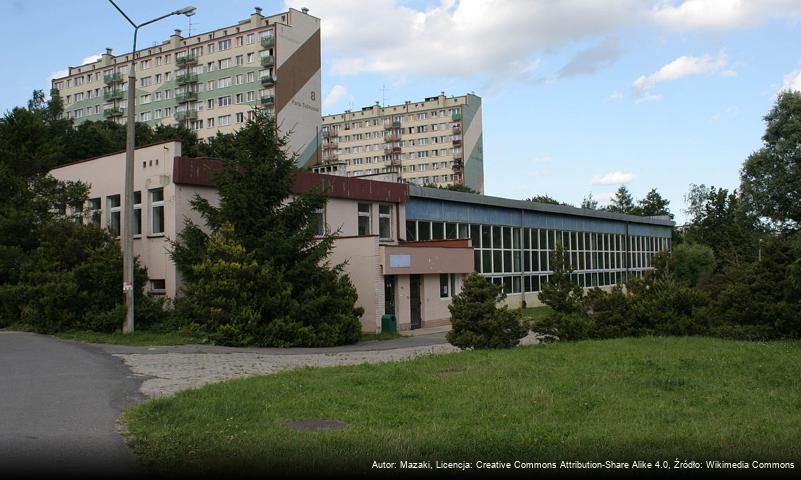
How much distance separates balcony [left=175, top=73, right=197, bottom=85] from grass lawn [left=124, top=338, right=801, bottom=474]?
79332 mm

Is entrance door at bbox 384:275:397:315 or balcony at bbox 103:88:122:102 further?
balcony at bbox 103:88:122:102

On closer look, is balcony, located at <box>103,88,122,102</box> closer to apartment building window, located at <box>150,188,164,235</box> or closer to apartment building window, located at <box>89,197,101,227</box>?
apartment building window, located at <box>89,197,101,227</box>

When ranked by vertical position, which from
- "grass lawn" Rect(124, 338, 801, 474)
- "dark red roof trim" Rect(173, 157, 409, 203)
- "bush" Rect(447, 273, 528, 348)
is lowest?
"grass lawn" Rect(124, 338, 801, 474)

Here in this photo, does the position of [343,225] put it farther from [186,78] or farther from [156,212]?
[186,78]

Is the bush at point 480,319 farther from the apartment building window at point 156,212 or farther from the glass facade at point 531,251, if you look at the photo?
the glass facade at point 531,251

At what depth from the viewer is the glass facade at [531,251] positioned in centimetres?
4059

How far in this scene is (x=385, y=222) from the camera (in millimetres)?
34938

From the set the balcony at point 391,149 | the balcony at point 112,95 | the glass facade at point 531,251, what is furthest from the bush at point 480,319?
the balcony at point 391,149

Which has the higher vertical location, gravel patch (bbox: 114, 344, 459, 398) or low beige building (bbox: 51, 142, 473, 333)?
low beige building (bbox: 51, 142, 473, 333)

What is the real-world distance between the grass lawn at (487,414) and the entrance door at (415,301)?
17.6 m

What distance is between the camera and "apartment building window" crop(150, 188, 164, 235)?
26.0m

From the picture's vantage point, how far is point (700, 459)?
6.62 metres

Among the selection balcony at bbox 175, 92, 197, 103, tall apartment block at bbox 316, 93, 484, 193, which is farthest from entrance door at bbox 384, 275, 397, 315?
tall apartment block at bbox 316, 93, 484, 193

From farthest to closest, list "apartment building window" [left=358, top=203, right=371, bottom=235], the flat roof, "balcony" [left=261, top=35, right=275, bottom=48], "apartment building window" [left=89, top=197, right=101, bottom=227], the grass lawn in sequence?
"balcony" [left=261, top=35, right=275, bottom=48] → the flat roof → "apartment building window" [left=358, top=203, right=371, bottom=235] → "apartment building window" [left=89, top=197, right=101, bottom=227] → the grass lawn
